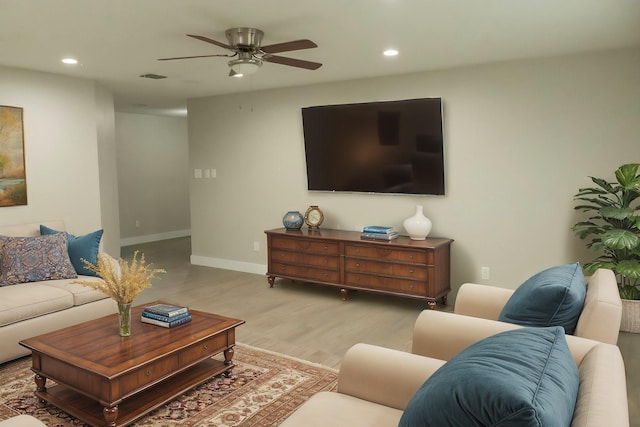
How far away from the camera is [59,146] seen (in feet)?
16.7

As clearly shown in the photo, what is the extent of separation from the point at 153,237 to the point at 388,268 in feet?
18.9

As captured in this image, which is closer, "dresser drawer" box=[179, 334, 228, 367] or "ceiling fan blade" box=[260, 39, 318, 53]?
"dresser drawer" box=[179, 334, 228, 367]

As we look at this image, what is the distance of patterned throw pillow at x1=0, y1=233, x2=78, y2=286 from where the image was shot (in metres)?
3.94

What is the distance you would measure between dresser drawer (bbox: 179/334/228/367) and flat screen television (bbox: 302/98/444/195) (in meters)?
2.76

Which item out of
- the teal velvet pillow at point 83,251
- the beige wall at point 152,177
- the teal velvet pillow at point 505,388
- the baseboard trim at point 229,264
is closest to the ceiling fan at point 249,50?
the teal velvet pillow at point 83,251

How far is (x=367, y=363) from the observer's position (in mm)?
1976

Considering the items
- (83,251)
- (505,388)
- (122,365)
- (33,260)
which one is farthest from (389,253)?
(505,388)

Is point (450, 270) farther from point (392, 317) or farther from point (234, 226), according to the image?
point (234, 226)

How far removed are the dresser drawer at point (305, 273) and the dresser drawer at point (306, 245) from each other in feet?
0.64

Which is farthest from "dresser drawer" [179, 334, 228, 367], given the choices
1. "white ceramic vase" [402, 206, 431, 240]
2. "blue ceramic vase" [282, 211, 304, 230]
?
"blue ceramic vase" [282, 211, 304, 230]

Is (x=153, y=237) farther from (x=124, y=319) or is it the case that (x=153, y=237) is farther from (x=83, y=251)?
(x=124, y=319)

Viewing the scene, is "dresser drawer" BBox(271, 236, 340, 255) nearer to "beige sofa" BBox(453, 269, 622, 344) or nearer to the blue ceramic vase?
the blue ceramic vase

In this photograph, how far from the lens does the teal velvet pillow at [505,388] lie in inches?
44.1

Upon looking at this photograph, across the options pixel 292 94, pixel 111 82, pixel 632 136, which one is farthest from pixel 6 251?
pixel 632 136
